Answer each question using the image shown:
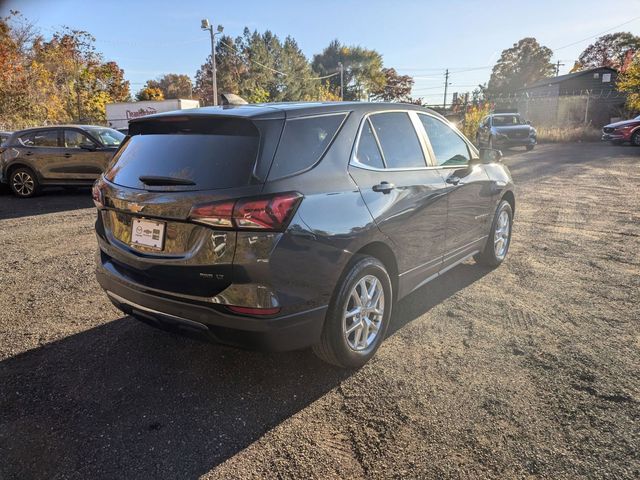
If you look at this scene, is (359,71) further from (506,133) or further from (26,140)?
(26,140)

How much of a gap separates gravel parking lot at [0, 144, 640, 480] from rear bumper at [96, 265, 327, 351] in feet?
1.41

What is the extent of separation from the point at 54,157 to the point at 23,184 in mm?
1048

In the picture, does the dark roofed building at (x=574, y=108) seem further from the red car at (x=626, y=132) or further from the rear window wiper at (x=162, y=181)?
the rear window wiper at (x=162, y=181)

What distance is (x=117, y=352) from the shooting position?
333cm

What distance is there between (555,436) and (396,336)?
53.6 inches

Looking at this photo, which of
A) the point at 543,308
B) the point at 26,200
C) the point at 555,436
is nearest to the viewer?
the point at 555,436

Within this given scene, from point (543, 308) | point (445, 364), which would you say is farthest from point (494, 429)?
point (543, 308)

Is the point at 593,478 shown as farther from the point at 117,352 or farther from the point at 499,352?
the point at 117,352

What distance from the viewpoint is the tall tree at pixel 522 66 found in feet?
290

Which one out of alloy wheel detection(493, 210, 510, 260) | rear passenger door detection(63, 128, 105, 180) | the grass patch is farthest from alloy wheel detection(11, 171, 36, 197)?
the grass patch

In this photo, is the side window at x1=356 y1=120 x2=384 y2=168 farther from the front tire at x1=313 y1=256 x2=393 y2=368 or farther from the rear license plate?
the rear license plate

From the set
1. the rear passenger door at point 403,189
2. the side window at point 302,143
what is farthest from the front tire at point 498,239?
the side window at point 302,143

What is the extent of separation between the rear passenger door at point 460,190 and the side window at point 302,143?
1364 mm

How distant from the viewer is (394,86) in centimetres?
8400
